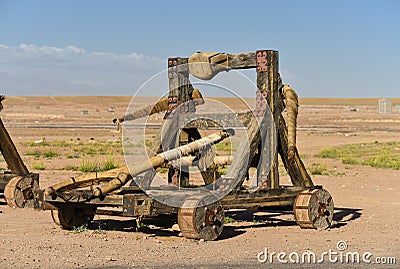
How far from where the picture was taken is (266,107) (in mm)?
9820

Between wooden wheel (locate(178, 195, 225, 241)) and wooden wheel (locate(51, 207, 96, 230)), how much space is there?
63.2 inches

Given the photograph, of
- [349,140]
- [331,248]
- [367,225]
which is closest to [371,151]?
[349,140]

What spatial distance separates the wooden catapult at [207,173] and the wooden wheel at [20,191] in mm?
2654

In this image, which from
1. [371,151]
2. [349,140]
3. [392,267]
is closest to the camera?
[392,267]

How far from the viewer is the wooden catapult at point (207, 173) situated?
858 cm

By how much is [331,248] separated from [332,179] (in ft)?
31.9

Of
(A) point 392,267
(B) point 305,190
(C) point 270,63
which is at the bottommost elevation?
(A) point 392,267

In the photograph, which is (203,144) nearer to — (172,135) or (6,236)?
(172,135)

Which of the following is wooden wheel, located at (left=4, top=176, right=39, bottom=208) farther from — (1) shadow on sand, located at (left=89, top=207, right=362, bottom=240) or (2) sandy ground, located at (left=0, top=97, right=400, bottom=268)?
→ (1) shadow on sand, located at (left=89, top=207, right=362, bottom=240)

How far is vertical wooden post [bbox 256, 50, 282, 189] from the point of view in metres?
9.85

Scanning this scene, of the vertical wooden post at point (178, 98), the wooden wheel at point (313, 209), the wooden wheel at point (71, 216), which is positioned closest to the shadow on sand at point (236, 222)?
the wooden wheel at point (71, 216)

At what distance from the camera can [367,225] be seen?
1062 centimetres

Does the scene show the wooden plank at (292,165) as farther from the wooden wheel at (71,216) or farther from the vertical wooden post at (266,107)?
the wooden wheel at (71,216)

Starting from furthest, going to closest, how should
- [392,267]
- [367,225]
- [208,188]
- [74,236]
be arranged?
[367,225] < [208,188] < [74,236] < [392,267]
